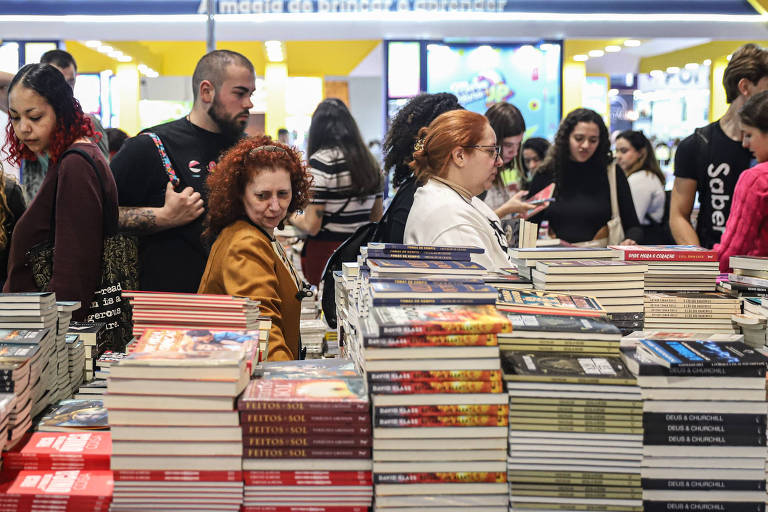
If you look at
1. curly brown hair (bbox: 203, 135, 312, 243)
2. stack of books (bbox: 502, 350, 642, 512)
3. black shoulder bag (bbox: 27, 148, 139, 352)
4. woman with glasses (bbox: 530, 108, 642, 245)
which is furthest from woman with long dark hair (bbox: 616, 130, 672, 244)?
stack of books (bbox: 502, 350, 642, 512)

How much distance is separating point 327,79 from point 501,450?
12.5 meters

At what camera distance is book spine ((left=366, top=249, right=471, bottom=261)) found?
2066mm

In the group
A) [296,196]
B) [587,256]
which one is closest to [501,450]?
[587,256]

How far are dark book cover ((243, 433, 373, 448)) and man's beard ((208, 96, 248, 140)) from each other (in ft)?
6.16

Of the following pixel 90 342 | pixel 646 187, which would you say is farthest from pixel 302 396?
pixel 646 187

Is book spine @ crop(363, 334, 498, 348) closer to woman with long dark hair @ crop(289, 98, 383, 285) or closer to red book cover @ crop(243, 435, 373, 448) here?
red book cover @ crop(243, 435, 373, 448)

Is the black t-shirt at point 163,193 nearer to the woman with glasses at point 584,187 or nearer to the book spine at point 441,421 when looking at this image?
the book spine at point 441,421

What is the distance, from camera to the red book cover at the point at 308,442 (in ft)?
4.68

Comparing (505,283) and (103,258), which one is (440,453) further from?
(103,258)

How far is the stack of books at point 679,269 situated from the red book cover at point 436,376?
131cm

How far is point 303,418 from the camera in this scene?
56.4 inches

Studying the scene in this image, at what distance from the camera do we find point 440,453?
1467mm

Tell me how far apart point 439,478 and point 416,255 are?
0.78 m

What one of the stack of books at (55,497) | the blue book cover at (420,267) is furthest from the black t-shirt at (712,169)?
the stack of books at (55,497)
